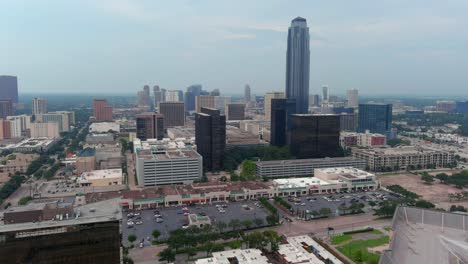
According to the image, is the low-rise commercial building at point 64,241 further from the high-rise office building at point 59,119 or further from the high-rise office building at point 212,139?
the high-rise office building at point 59,119

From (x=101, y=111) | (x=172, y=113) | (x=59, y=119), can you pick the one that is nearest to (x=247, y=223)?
(x=172, y=113)

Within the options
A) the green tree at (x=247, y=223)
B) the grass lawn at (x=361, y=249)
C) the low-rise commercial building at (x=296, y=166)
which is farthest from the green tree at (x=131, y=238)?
the low-rise commercial building at (x=296, y=166)

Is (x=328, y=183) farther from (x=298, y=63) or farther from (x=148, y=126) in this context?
(x=298, y=63)

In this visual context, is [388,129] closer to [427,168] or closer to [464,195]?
[427,168]

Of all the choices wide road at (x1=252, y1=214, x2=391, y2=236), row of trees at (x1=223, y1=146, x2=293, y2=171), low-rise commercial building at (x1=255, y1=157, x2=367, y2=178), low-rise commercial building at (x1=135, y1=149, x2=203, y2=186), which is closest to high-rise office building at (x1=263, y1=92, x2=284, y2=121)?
row of trees at (x1=223, y1=146, x2=293, y2=171)

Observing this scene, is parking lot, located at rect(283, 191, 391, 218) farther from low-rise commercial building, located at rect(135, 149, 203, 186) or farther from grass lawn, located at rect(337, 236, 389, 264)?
low-rise commercial building, located at rect(135, 149, 203, 186)

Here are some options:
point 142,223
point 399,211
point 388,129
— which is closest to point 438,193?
point 399,211
